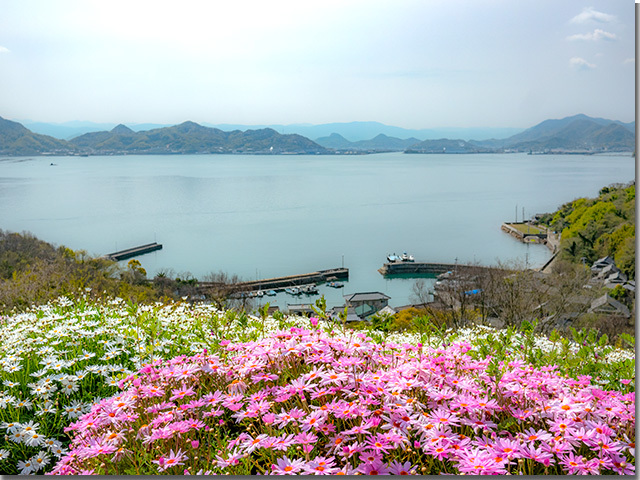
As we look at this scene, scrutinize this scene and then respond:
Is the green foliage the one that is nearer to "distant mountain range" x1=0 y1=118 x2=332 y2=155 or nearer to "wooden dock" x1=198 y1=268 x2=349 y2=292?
"distant mountain range" x1=0 y1=118 x2=332 y2=155

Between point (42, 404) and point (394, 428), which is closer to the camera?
point (394, 428)

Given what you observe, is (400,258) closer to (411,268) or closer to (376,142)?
(411,268)

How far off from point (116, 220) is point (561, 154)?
975cm

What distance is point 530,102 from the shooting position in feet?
11.2

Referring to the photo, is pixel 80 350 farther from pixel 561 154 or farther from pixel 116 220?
pixel 116 220

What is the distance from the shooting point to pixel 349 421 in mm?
1183

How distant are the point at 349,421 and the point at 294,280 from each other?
1373 cm

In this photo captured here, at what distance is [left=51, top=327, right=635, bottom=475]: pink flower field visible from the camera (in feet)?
3.59

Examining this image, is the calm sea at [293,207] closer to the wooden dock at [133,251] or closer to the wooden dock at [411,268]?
the wooden dock at [133,251]

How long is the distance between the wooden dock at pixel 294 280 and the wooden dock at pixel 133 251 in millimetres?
2351

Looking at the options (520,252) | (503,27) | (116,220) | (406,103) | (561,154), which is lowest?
(520,252)

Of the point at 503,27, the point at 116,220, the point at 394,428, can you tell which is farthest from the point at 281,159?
the point at 394,428

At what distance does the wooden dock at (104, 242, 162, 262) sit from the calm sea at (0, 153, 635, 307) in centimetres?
25

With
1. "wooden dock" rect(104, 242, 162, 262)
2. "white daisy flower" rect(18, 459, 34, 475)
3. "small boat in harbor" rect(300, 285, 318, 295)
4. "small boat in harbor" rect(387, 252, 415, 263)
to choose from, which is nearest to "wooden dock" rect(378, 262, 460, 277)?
"small boat in harbor" rect(387, 252, 415, 263)
